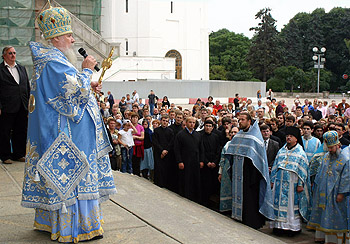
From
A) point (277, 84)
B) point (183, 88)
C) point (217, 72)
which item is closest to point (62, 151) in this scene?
point (183, 88)

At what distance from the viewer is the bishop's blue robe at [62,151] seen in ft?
14.2

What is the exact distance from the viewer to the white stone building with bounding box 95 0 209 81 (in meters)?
52.5

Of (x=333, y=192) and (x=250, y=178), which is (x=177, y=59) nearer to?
(x=250, y=178)

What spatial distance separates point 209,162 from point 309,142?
202 centimetres

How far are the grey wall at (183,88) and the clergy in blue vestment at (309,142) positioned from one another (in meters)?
26.2

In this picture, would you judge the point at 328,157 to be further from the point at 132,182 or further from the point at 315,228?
the point at 132,182

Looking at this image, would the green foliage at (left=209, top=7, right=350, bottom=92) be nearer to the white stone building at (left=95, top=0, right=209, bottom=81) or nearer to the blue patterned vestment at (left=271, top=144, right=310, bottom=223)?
the white stone building at (left=95, top=0, right=209, bottom=81)

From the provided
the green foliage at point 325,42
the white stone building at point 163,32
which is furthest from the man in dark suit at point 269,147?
the green foliage at point 325,42

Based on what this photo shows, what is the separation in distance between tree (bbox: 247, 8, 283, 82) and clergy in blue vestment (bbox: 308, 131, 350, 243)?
58838mm

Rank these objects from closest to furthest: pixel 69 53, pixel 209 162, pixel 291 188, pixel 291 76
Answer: pixel 69 53, pixel 291 188, pixel 209 162, pixel 291 76

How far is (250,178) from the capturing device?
8.16 meters

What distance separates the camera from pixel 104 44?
40.8 meters

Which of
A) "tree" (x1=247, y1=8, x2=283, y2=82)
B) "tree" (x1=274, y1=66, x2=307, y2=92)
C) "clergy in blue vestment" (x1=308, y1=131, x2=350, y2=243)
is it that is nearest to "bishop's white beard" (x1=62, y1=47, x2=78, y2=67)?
"clergy in blue vestment" (x1=308, y1=131, x2=350, y2=243)

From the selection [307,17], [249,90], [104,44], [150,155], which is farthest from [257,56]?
[150,155]
